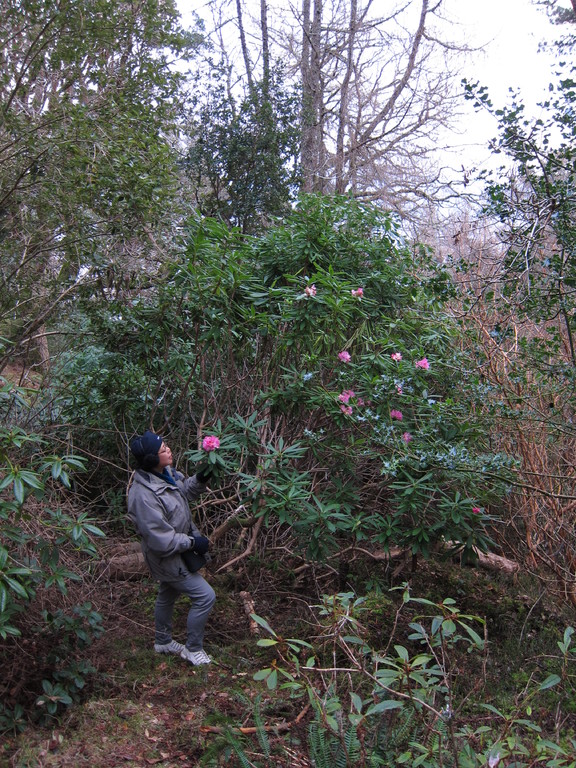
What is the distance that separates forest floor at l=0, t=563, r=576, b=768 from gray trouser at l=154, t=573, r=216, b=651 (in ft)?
0.68

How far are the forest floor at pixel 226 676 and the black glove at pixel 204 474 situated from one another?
3.73ft

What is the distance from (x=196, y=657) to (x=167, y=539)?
0.87 meters

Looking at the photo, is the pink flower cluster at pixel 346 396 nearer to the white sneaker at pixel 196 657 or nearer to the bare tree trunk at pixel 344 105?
the white sneaker at pixel 196 657

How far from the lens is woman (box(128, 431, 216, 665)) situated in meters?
3.77

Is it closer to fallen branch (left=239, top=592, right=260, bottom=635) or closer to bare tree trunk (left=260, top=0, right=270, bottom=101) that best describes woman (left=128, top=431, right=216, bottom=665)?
fallen branch (left=239, top=592, right=260, bottom=635)

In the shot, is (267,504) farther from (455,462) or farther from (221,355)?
(221,355)

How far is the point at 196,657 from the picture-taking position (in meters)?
4.04

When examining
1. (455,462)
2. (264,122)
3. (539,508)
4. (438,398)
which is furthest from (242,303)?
(264,122)

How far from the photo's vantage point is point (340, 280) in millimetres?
4699

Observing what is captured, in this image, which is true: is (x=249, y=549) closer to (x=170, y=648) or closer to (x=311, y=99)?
(x=170, y=648)

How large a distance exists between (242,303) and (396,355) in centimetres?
132

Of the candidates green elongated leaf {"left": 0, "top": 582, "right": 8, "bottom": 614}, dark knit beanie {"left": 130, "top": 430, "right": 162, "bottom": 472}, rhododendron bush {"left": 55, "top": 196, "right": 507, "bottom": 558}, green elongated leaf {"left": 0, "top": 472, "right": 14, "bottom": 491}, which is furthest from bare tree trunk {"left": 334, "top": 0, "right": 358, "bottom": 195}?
green elongated leaf {"left": 0, "top": 582, "right": 8, "bottom": 614}

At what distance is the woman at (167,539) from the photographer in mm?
3773

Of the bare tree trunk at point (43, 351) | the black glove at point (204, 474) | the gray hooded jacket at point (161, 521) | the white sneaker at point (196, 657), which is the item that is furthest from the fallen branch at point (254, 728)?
the bare tree trunk at point (43, 351)
